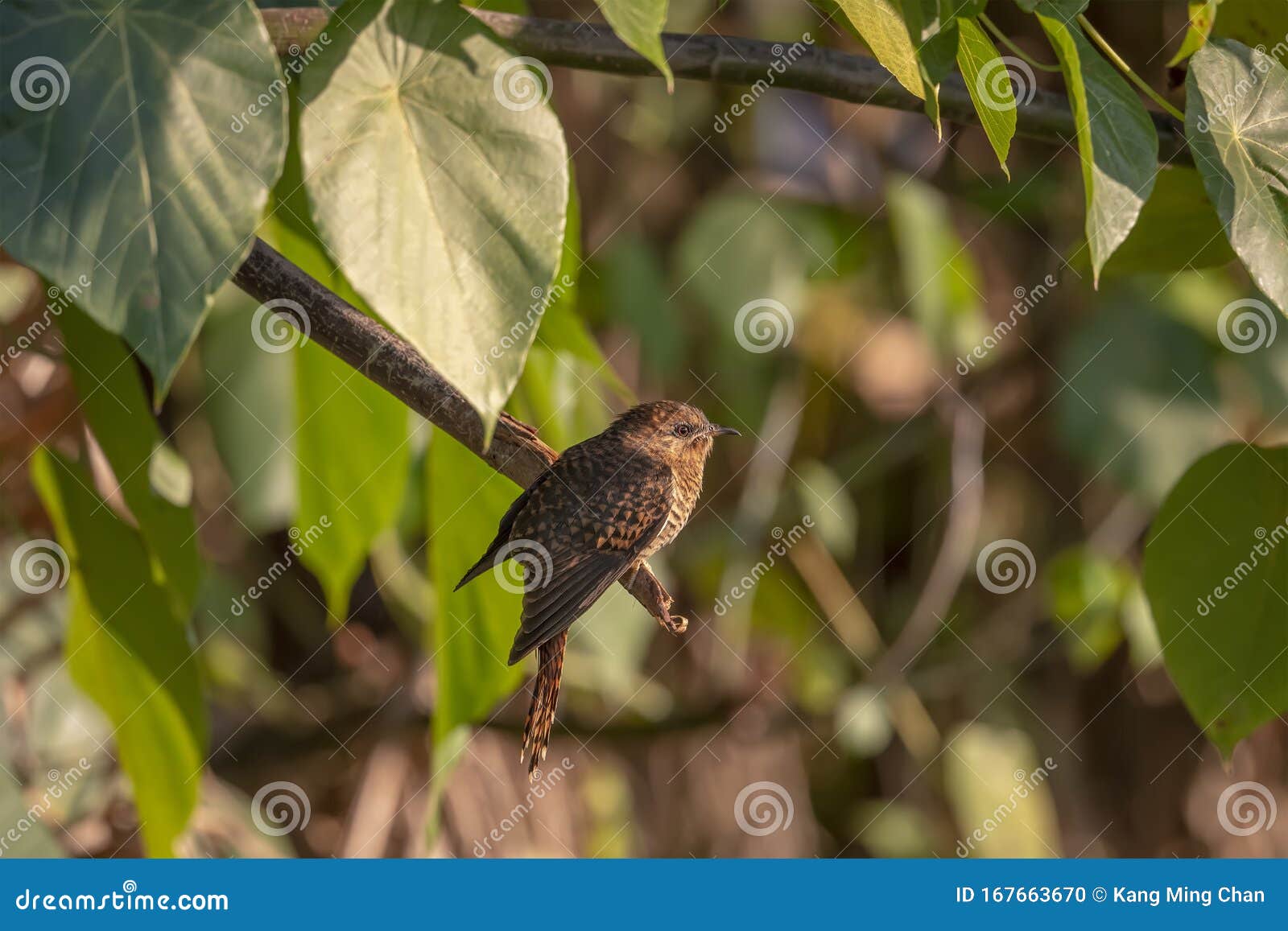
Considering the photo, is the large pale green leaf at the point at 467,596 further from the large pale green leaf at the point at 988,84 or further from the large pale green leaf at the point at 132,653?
the large pale green leaf at the point at 988,84

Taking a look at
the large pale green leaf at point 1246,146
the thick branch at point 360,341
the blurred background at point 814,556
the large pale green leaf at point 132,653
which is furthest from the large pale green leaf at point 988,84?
the blurred background at point 814,556

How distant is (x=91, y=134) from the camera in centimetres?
85

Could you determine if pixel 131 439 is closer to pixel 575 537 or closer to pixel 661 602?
pixel 575 537

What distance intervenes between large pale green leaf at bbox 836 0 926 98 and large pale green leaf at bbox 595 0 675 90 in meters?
0.17

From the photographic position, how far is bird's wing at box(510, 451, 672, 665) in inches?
50.8

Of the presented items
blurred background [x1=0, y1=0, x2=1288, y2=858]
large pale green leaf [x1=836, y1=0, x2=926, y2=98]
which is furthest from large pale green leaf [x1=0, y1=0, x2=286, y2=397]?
blurred background [x1=0, y1=0, x2=1288, y2=858]

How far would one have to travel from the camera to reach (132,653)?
5.42 ft

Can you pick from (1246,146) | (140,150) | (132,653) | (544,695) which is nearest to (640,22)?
(140,150)

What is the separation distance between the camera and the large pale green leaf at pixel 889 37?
0.95 metres

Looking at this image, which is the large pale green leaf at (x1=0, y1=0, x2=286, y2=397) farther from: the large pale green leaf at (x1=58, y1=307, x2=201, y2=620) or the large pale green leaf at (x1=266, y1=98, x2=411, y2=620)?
the large pale green leaf at (x1=266, y1=98, x2=411, y2=620)

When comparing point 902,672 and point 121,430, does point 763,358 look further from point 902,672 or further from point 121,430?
point 121,430

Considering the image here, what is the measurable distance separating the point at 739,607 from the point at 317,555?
1.75m

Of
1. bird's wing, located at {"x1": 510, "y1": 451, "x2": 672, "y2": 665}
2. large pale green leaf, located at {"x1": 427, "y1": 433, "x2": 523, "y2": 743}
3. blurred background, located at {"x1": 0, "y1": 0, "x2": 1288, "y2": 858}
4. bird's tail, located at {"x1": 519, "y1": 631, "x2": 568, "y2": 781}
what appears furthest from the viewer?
blurred background, located at {"x1": 0, "y1": 0, "x2": 1288, "y2": 858}

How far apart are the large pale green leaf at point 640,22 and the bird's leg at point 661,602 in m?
0.54
